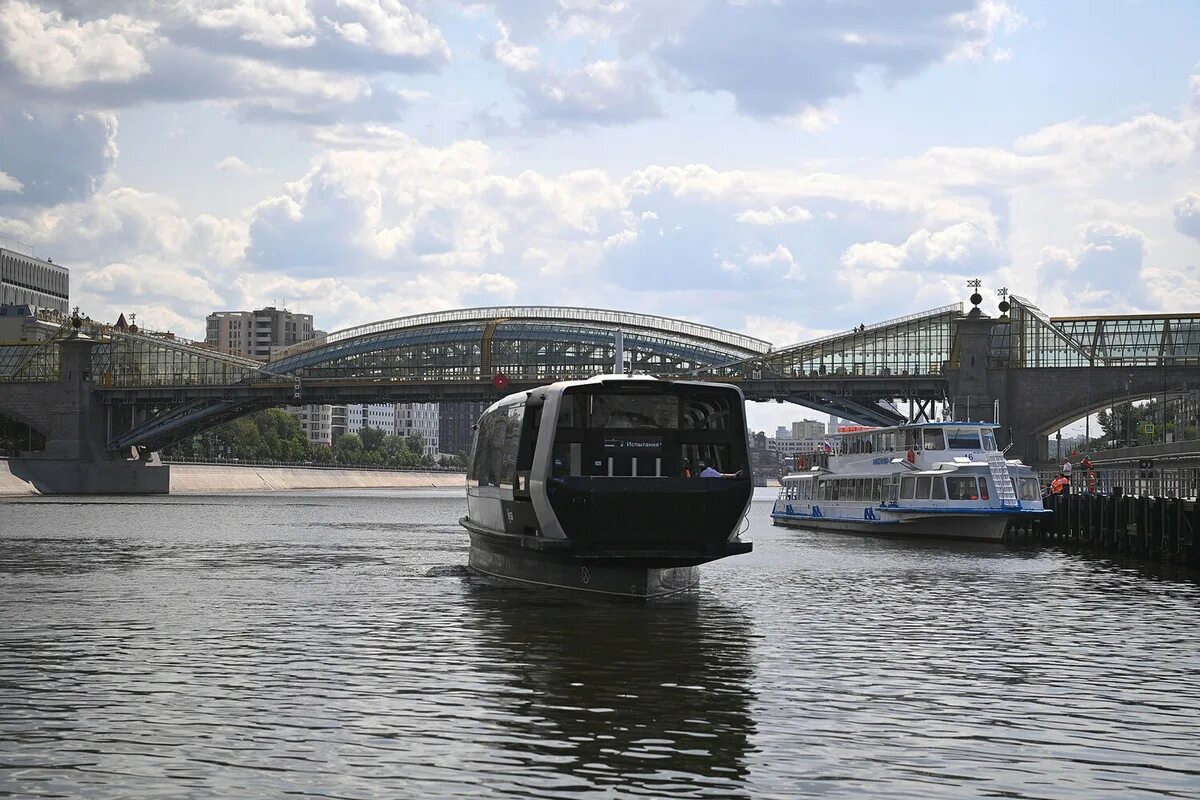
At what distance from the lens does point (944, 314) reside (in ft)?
451

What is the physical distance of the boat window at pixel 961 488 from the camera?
230 ft

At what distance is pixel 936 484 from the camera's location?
233 ft

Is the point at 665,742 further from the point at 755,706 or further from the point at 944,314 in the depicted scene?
the point at 944,314

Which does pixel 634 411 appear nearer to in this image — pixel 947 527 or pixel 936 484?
pixel 936 484

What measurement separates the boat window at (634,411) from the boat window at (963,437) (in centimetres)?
3863

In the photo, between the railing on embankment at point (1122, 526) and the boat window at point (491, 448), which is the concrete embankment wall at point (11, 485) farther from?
the boat window at point (491, 448)

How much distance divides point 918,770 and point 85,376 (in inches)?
6208

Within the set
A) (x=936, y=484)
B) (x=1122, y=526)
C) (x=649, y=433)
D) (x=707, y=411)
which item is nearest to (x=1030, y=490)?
(x=936, y=484)

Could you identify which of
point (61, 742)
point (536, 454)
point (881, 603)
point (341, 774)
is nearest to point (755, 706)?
point (341, 774)

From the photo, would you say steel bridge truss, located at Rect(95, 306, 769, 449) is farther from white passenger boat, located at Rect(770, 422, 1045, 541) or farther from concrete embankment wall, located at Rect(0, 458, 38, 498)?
white passenger boat, located at Rect(770, 422, 1045, 541)

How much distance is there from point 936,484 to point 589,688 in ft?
162

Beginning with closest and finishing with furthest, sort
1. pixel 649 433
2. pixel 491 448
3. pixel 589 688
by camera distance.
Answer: pixel 589 688 → pixel 649 433 → pixel 491 448

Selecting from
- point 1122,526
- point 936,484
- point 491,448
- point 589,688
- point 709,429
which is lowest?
point 589,688

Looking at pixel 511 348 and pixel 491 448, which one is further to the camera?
pixel 511 348
